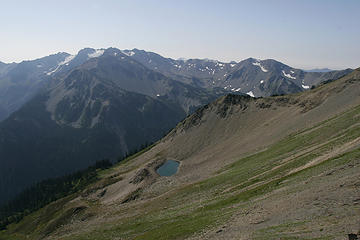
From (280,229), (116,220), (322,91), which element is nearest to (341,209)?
(280,229)

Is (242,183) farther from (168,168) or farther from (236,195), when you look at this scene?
(168,168)

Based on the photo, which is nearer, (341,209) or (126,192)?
(341,209)

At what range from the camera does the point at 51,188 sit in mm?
187500

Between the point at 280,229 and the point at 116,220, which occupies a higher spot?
the point at 280,229

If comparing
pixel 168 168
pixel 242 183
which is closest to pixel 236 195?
pixel 242 183

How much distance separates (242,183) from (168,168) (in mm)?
66746

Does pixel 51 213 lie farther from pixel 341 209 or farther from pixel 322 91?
pixel 322 91

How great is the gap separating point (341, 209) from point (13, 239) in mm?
131286

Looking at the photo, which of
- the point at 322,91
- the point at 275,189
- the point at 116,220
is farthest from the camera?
the point at 322,91

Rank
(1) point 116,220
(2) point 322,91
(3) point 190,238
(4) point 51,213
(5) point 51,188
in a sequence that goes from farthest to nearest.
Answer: (5) point 51,188 < (2) point 322,91 < (4) point 51,213 < (1) point 116,220 < (3) point 190,238

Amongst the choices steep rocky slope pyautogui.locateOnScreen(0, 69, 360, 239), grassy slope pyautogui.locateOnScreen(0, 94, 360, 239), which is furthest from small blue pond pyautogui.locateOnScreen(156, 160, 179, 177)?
grassy slope pyautogui.locateOnScreen(0, 94, 360, 239)

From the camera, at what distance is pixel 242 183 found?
72438mm

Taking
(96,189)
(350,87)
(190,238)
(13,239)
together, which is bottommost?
(13,239)

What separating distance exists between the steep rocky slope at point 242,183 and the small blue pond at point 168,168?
127 inches
